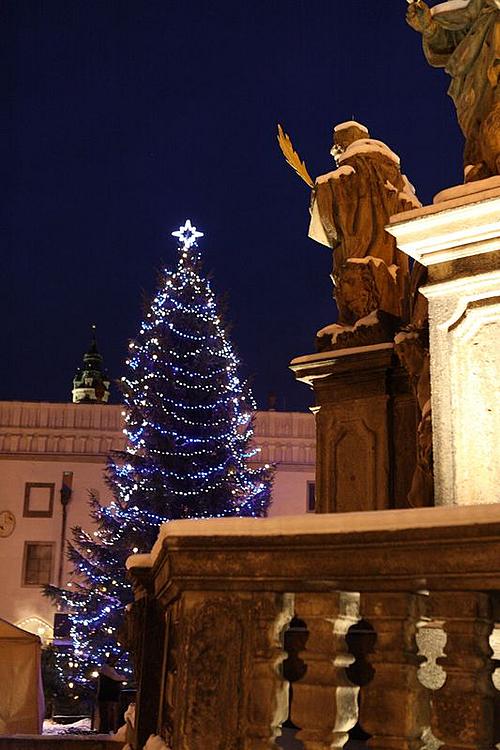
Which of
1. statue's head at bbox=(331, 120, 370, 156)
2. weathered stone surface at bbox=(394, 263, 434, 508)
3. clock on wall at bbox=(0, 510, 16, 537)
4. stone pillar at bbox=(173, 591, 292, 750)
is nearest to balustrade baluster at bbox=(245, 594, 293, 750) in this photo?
stone pillar at bbox=(173, 591, 292, 750)

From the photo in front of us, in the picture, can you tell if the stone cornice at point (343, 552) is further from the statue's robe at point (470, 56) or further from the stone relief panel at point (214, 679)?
the statue's robe at point (470, 56)

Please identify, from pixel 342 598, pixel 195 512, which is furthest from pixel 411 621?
pixel 195 512

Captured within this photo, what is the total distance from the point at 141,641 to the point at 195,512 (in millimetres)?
17459

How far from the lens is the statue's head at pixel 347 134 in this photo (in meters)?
9.76

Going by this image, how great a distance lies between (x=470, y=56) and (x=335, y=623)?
17.1 ft

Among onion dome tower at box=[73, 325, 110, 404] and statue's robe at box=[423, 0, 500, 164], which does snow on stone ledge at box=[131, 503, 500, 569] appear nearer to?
statue's robe at box=[423, 0, 500, 164]

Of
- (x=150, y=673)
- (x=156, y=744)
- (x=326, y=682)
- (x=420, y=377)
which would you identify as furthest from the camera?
(x=420, y=377)

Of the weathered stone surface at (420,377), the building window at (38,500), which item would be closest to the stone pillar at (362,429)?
the weathered stone surface at (420,377)

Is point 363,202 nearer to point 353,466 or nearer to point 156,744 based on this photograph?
point 353,466

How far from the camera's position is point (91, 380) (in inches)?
2515

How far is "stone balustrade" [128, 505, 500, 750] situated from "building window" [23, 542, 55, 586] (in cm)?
3043

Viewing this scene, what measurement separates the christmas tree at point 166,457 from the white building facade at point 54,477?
904 centimetres

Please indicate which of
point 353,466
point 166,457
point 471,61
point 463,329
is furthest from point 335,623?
point 166,457

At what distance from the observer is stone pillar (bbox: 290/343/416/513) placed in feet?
25.6
